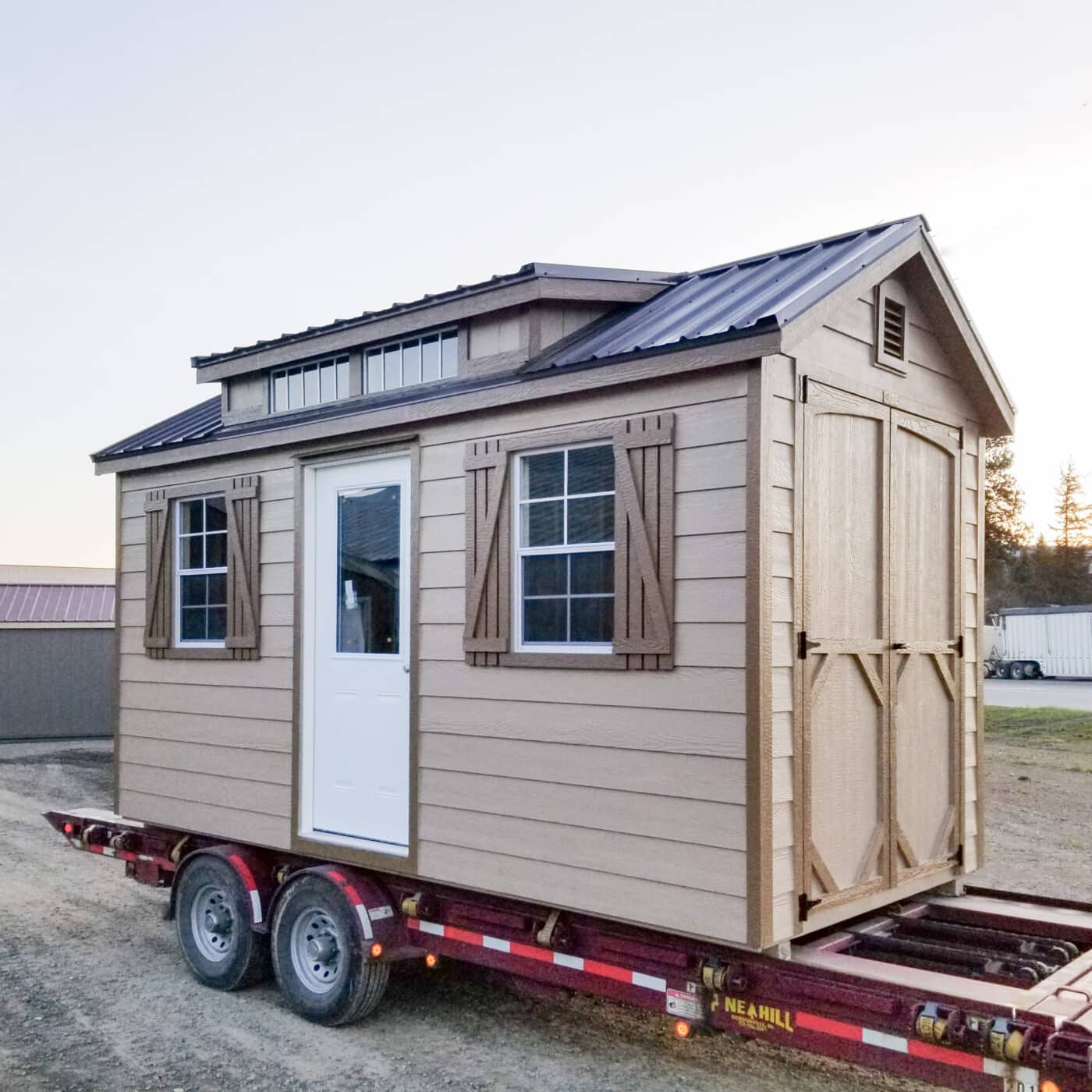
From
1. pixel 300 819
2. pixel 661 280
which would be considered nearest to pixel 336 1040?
pixel 300 819

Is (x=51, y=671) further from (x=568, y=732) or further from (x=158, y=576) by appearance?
(x=568, y=732)

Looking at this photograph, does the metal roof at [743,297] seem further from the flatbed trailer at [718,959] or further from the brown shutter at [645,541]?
the flatbed trailer at [718,959]

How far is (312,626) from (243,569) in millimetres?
715

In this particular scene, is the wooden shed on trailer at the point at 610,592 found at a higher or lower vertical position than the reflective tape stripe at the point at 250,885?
A: higher

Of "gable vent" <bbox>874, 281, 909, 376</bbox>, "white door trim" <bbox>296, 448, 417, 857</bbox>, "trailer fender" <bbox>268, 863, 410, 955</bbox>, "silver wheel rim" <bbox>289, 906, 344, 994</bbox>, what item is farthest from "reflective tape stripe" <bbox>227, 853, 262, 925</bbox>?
"gable vent" <bbox>874, 281, 909, 376</bbox>

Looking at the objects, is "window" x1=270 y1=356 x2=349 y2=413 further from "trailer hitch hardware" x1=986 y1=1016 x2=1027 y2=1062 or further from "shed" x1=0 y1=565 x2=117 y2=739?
"shed" x1=0 y1=565 x2=117 y2=739

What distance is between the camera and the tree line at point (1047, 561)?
59.1m

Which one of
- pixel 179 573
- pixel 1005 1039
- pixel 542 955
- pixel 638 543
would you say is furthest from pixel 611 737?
pixel 179 573

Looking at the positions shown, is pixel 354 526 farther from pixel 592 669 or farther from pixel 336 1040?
pixel 336 1040

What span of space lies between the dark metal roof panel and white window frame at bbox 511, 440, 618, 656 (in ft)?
9.42

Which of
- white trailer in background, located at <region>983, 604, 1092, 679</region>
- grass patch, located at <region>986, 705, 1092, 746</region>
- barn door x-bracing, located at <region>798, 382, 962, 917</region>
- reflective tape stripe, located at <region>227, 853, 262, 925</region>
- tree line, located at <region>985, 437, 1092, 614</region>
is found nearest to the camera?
barn door x-bracing, located at <region>798, 382, 962, 917</region>

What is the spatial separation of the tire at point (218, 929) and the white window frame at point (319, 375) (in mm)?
2891

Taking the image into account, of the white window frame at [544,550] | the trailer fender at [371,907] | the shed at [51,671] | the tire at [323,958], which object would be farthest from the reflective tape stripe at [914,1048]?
the shed at [51,671]

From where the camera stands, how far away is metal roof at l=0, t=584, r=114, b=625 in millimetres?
24031
